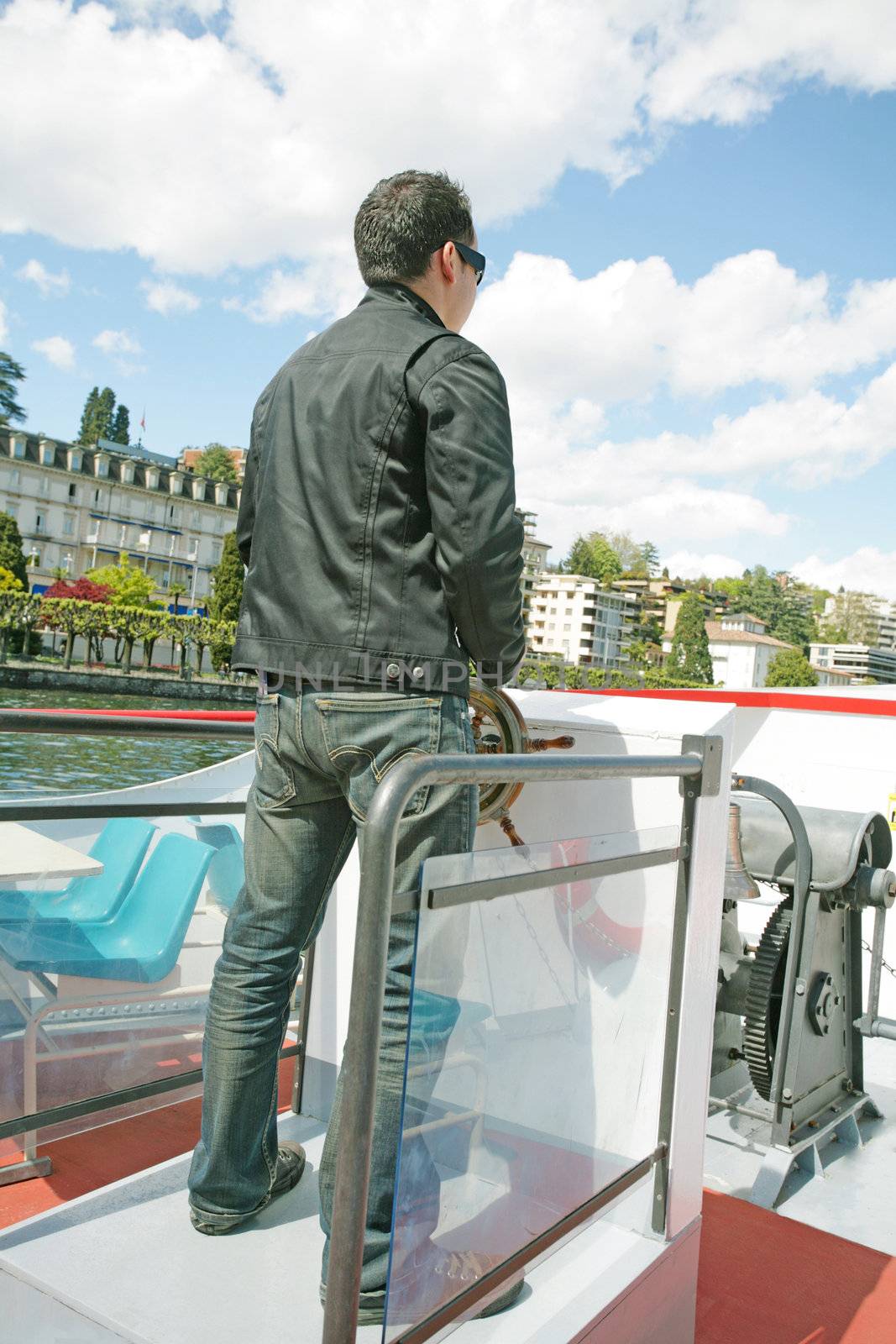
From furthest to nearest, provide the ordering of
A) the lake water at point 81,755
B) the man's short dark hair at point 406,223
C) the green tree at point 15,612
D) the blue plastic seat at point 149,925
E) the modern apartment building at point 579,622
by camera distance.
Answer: the modern apartment building at point 579,622, the green tree at point 15,612, the lake water at point 81,755, the blue plastic seat at point 149,925, the man's short dark hair at point 406,223

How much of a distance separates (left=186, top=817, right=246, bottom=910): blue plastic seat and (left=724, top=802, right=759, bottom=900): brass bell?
131cm

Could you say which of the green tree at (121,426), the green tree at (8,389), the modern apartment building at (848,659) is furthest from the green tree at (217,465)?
the modern apartment building at (848,659)

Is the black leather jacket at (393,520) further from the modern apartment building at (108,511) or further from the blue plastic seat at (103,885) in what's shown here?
the modern apartment building at (108,511)

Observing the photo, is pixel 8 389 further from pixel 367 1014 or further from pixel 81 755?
pixel 367 1014

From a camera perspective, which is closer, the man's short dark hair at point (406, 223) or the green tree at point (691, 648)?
the man's short dark hair at point (406, 223)

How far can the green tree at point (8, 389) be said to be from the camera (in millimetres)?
78312

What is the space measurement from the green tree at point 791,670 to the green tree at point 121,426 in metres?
82.2

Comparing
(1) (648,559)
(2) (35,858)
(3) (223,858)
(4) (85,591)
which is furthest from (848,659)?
(2) (35,858)

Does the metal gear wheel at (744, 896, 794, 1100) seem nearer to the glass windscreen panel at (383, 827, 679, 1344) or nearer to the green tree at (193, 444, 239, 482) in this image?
the glass windscreen panel at (383, 827, 679, 1344)

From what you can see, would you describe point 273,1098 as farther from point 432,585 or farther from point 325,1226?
point 432,585

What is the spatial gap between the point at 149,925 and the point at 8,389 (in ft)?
288

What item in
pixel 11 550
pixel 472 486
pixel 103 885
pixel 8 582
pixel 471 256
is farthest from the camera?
pixel 11 550

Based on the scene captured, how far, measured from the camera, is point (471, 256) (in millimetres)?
1882

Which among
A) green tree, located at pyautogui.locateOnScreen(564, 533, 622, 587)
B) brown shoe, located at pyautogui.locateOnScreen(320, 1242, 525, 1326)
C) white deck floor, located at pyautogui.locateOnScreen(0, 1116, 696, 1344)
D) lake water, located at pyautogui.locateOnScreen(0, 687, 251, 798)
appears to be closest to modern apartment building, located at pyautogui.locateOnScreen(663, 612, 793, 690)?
green tree, located at pyautogui.locateOnScreen(564, 533, 622, 587)
